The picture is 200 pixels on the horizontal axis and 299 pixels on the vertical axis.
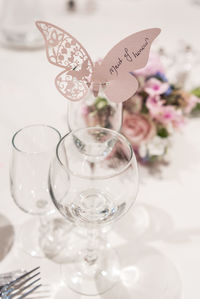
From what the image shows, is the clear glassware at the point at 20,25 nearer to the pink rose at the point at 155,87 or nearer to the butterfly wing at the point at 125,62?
the pink rose at the point at 155,87

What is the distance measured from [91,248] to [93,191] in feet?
0.51

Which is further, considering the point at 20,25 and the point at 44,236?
the point at 20,25

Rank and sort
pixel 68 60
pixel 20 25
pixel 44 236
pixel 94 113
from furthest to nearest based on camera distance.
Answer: pixel 20 25, pixel 94 113, pixel 44 236, pixel 68 60

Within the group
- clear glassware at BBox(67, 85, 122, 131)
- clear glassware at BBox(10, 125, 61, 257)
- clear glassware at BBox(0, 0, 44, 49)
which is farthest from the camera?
clear glassware at BBox(0, 0, 44, 49)

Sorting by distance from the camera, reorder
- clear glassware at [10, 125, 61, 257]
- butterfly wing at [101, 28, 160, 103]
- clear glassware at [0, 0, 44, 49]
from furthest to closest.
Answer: clear glassware at [0, 0, 44, 49]
clear glassware at [10, 125, 61, 257]
butterfly wing at [101, 28, 160, 103]

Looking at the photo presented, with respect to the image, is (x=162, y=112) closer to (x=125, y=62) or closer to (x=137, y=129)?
(x=137, y=129)

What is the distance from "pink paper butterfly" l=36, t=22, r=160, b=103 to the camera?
65cm

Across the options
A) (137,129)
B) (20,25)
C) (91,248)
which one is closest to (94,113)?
(137,129)

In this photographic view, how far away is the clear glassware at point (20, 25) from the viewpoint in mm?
1535

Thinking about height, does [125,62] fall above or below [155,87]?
above

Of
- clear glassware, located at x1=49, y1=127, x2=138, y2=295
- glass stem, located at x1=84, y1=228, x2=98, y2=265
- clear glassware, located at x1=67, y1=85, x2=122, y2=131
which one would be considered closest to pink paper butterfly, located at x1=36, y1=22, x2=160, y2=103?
clear glassware, located at x1=49, y1=127, x2=138, y2=295

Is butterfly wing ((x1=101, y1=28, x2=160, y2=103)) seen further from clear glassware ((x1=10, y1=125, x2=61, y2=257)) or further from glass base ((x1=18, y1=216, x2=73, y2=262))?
glass base ((x1=18, y1=216, x2=73, y2=262))

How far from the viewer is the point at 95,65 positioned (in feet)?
2.25

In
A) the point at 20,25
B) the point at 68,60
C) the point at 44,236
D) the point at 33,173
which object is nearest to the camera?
the point at 68,60
